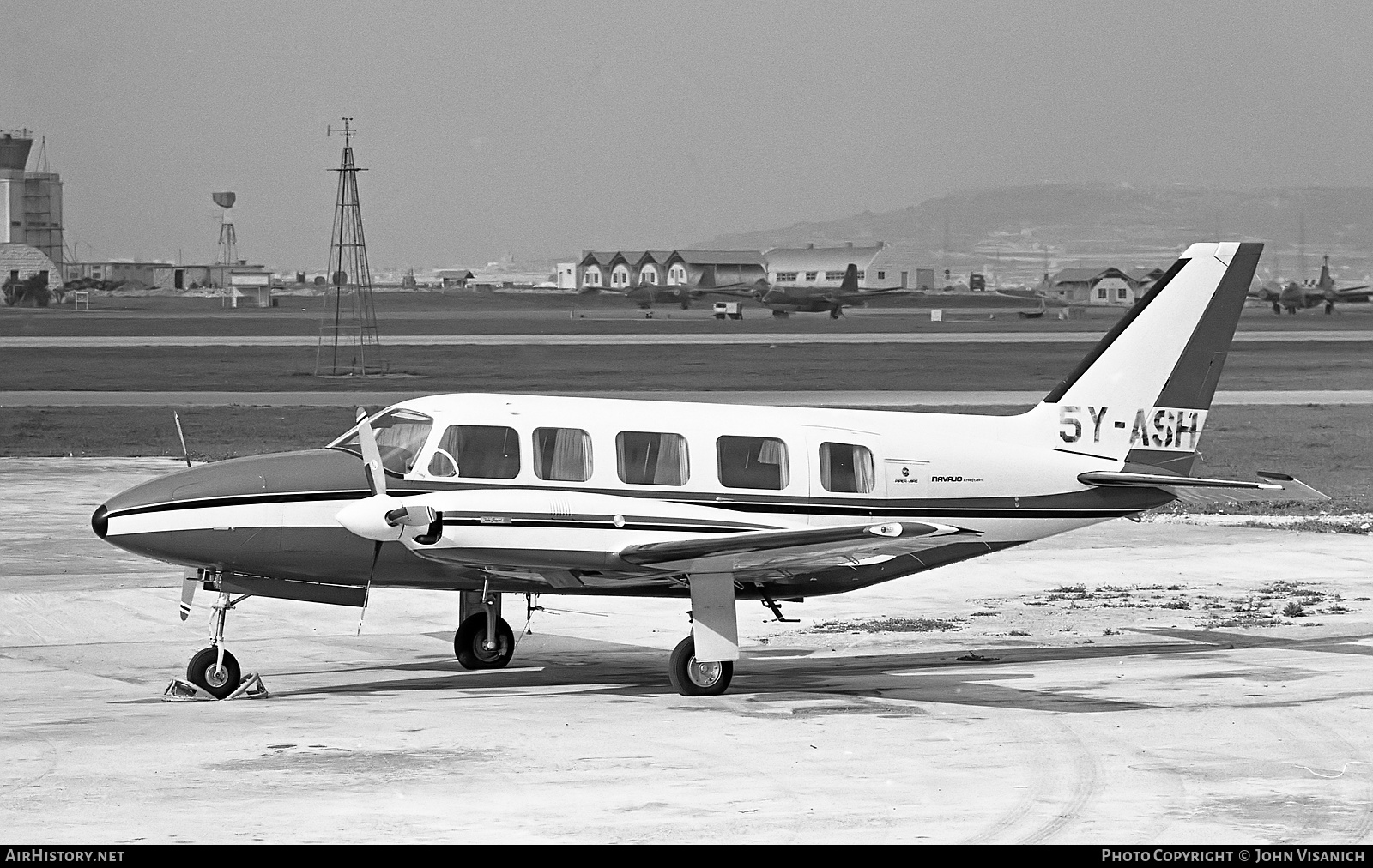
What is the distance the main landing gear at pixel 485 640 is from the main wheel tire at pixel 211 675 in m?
2.95

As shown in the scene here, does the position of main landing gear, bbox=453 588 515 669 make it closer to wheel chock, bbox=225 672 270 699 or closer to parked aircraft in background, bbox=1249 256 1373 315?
wheel chock, bbox=225 672 270 699

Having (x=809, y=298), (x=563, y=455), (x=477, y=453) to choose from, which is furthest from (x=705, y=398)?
(x=809, y=298)

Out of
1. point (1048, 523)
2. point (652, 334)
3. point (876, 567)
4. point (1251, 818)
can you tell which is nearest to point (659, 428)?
point (876, 567)

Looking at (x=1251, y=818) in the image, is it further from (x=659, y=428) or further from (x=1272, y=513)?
(x=1272, y=513)

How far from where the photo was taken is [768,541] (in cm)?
1616

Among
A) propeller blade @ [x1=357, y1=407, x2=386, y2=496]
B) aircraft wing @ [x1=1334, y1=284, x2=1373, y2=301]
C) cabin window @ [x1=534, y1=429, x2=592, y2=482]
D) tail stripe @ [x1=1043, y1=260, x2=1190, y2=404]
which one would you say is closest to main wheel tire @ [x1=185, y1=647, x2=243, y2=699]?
propeller blade @ [x1=357, y1=407, x2=386, y2=496]

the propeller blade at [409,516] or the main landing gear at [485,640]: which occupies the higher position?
the propeller blade at [409,516]

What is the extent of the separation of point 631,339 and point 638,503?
89139 mm

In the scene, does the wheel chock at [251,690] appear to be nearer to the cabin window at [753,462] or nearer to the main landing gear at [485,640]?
the main landing gear at [485,640]

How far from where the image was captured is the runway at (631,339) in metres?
98.0

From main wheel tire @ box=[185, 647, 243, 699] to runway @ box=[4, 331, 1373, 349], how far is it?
80275mm

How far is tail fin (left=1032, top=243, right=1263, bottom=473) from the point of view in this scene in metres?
19.6

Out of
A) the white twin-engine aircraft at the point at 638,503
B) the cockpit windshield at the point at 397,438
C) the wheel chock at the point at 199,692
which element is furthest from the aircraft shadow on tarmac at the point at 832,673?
the cockpit windshield at the point at 397,438

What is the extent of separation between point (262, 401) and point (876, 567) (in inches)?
1745
